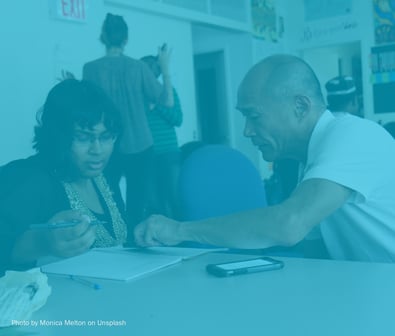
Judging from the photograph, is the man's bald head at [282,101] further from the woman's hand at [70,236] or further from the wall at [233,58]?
the wall at [233,58]

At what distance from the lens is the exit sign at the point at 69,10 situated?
3326 mm

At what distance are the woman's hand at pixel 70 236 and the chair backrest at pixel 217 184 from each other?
0.60m

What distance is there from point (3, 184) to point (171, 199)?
5.64 feet

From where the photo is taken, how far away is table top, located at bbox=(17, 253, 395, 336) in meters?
0.93

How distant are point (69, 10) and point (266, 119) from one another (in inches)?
88.1

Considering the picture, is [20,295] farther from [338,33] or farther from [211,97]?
[338,33]

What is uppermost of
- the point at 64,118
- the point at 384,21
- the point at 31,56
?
the point at 384,21

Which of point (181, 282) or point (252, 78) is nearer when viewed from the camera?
point (181, 282)

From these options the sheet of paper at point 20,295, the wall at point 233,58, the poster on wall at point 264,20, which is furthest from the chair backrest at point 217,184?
the poster on wall at point 264,20

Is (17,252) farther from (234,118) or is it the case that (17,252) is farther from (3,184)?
(234,118)

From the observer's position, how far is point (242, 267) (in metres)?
1.29

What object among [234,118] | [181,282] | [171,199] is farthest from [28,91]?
[234,118]

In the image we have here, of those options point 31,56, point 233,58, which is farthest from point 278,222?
point 233,58

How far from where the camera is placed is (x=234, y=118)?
610cm
